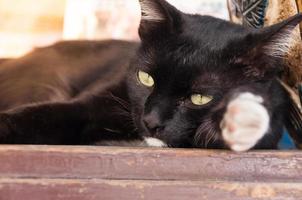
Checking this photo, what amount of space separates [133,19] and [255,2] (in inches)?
34.8

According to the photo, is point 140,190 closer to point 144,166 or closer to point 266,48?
point 144,166

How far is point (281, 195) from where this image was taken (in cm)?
66

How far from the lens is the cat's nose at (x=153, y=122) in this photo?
33.9 inches

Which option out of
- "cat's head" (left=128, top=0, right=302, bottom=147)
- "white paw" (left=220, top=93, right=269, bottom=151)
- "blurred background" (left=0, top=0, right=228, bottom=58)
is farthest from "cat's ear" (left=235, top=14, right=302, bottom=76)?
"blurred background" (left=0, top=0, right=228, bottom=58)

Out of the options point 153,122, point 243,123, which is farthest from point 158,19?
point 243,123

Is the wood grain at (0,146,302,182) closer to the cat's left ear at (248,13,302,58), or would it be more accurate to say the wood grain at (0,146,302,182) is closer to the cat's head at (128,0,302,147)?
the cat's head at (128,0,302,147)

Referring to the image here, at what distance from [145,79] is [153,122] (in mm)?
129

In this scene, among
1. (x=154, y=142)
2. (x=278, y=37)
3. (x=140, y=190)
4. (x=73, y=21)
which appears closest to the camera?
(x=140, y=190)

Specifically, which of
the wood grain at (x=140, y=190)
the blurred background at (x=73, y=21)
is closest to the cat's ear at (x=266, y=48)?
the wood grain at (x=140, y=190)

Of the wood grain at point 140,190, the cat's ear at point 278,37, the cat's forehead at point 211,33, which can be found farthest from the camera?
the cat's forehead at point 211,33

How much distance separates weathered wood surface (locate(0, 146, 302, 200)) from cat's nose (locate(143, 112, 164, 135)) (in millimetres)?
190

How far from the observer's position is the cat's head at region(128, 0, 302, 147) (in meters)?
0.83

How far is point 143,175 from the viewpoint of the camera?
0.67m

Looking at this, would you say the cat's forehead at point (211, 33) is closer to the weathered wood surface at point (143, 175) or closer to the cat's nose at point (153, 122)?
the cat's nose at point (153, 122)
